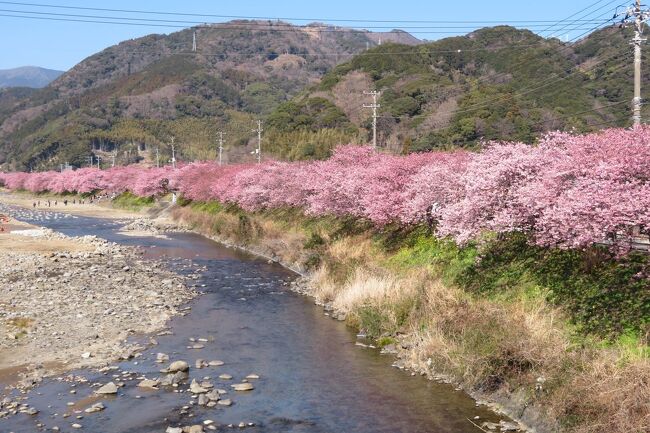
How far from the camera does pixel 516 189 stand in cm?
2506

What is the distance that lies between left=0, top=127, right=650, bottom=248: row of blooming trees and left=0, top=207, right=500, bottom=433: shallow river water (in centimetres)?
683

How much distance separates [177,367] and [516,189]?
14.8 meters

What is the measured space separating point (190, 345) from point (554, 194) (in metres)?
14.7

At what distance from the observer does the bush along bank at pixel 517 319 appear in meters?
14.9

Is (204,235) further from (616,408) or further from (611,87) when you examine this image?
(611,87)

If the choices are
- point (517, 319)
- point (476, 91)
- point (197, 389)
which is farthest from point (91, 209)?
point (517, 319)

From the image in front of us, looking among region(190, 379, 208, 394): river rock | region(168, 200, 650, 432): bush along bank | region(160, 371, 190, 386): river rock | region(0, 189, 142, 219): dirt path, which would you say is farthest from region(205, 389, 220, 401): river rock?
region(0, 189, 142, 219): dirt path

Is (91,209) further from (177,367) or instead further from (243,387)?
(243,387)

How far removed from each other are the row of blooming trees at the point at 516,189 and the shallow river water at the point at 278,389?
269 inches

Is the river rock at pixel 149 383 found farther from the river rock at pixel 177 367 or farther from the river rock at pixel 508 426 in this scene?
→ the river rock at pixel 508 426

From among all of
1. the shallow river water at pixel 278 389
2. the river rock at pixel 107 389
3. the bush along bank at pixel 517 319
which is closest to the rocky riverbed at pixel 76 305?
the shallow river water at pixel 278 389

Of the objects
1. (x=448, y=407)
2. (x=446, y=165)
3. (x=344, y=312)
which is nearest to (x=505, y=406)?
(x=448, y=407)

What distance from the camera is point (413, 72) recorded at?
143375 mm

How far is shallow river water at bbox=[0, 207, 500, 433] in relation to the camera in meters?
16.5
